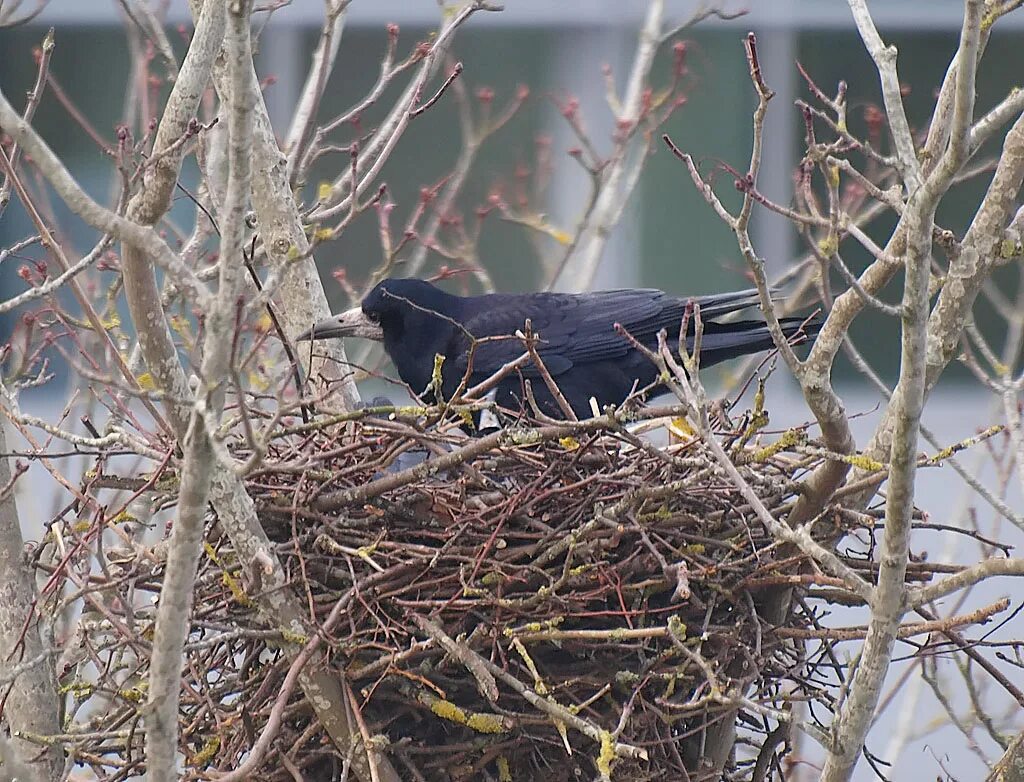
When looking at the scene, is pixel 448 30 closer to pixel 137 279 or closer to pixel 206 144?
pixel 206 144

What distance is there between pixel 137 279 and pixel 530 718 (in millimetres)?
1534

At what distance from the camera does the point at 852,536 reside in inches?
163

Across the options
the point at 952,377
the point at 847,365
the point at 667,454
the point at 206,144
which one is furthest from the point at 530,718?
the point at 952,377

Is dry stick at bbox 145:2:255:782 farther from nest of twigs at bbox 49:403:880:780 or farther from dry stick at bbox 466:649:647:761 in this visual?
dry stick at bbox 466:649:647:761

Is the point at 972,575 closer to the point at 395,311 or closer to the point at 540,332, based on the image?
the point at 540,332

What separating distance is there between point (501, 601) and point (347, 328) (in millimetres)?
2102

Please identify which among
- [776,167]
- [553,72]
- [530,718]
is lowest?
[530,718]

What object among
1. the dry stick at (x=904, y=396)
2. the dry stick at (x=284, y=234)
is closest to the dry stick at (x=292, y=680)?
the dry stick at (x=284, y=234)

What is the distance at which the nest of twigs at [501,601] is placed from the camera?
146 inches

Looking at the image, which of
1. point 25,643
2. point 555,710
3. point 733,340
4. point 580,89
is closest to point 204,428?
point 555,710

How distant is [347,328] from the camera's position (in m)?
5.52

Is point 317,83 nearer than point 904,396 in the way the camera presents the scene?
No

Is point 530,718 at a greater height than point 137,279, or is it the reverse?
point 137,279

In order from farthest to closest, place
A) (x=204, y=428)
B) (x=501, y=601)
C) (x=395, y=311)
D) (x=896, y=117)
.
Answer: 1. (x=395, y=311)
2. (x=501, y=601)
3. (x=896, y=117)
4. (x=204, y=428)
